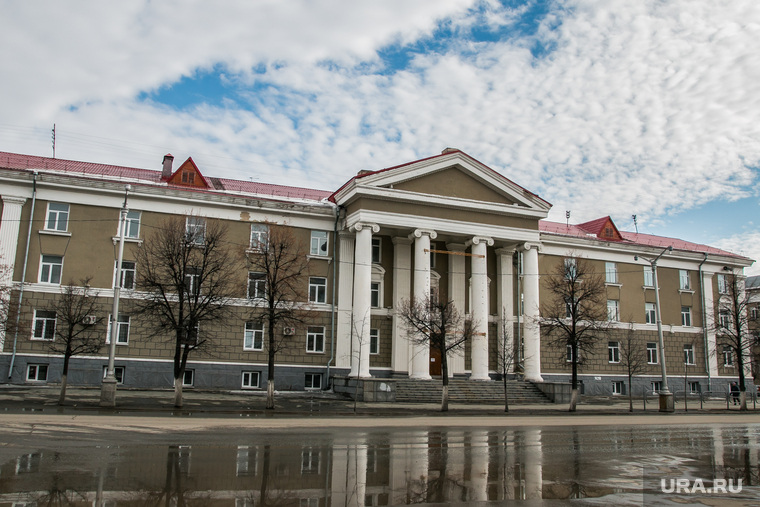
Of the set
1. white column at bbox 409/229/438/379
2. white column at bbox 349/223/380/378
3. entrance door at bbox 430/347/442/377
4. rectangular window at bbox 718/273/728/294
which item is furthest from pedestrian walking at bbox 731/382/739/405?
white column at bbox 349/223/380/378

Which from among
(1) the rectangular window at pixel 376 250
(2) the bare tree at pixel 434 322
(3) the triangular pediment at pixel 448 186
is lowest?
(2) the bare tree at pixel 434 322

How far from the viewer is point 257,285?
2950cm

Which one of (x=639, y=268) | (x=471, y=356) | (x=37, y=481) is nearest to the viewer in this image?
(x=37, y=481)

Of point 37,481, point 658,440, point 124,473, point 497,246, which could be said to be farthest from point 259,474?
point 497,246

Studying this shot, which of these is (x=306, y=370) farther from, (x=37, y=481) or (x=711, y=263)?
(x=711, y=263)

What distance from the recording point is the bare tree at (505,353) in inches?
1204

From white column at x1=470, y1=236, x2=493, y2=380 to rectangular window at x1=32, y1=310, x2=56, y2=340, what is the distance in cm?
2241

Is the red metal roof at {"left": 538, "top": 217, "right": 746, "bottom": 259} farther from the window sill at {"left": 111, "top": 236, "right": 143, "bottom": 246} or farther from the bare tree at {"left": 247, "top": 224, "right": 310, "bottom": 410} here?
the window sill at {"left": 111, "top": 236, "right": 143, "bottom": 246}

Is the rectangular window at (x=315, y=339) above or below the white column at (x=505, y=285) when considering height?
below

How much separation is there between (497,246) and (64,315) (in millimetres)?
25451

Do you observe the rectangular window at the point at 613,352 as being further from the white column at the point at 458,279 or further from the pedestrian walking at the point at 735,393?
the white column at the point at 458,279

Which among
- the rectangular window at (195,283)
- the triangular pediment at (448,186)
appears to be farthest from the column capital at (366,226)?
the rectangular window at (195,283)

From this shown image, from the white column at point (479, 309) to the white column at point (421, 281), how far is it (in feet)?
9.43

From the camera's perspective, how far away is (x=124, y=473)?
368 inches
